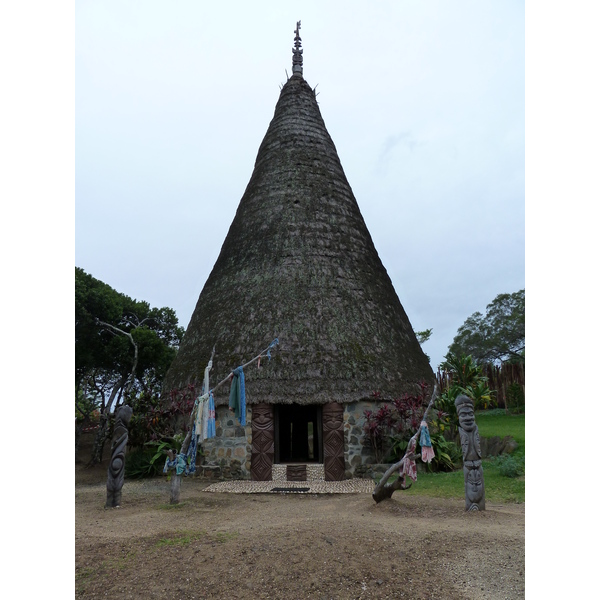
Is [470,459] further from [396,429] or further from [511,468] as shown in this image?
[396,429]

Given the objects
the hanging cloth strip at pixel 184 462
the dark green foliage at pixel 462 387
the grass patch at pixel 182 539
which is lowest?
the grass patch at pixel 182 539

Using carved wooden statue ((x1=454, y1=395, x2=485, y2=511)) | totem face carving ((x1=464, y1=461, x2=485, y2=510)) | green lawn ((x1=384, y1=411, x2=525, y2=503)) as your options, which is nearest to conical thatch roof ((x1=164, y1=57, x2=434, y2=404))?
green lawn ((x1=384, y1=411, x2=525, y2=503))

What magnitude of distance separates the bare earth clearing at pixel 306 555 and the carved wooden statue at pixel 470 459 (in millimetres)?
280

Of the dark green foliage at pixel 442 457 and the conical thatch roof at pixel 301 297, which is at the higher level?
the conical thatch roof at pixel 301 297

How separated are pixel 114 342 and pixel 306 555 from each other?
18679mm

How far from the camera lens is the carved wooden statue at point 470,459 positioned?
8.02 m

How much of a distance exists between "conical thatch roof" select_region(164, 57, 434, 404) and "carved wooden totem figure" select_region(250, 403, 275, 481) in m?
0.37

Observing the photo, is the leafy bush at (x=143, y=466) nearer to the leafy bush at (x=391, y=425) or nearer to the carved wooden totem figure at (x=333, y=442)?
the carved wooden totem figure at (x=333, y=442)

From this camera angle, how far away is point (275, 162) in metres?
17.6

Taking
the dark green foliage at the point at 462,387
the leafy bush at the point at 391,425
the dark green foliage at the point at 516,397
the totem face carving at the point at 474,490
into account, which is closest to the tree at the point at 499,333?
the dark green foliage at the point at 516,397

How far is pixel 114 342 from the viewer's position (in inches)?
883

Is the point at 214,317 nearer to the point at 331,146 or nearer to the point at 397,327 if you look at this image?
the point at 397,327
